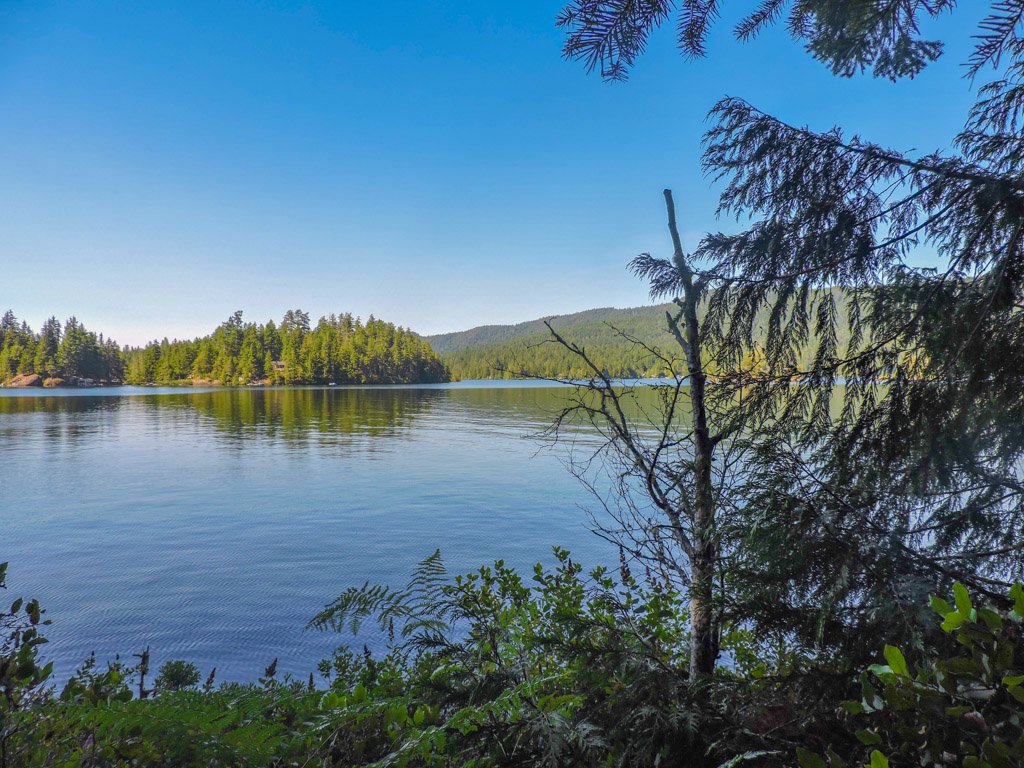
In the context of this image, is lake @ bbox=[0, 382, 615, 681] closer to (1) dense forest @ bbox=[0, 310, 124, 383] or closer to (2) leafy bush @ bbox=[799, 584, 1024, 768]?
(2) leafy bush @ bbox=[799, 584, 1024, 768]

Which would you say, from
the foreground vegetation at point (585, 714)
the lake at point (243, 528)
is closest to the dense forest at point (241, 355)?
the lake at point (243, 528)

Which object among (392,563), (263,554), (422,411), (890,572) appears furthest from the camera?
(422,411)

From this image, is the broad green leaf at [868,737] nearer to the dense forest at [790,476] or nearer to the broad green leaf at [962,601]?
the broad green leaf at [962,601]

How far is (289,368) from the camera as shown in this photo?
303 ft

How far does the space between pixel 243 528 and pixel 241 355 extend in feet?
304

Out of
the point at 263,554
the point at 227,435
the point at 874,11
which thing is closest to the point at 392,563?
the point at 263,554

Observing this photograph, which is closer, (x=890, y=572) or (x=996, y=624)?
(x=996, y=624)

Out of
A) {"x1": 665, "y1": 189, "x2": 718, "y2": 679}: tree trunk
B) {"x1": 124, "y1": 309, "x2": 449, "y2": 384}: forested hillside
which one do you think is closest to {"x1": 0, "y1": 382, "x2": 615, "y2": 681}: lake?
{"x1": 665, "y1": 189, "x2": 718, "y2": 679}: tree trunk

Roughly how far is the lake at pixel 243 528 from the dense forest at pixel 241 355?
68581 millimetres

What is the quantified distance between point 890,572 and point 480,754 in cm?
159

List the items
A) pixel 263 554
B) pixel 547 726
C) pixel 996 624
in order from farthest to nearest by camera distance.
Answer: pixel 263 554 → pixel 547 726 → pixel 996 624

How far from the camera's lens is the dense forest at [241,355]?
83688 millimetres

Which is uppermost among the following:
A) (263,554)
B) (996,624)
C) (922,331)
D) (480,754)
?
(922,331)

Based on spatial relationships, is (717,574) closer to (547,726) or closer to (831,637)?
(831,637)
